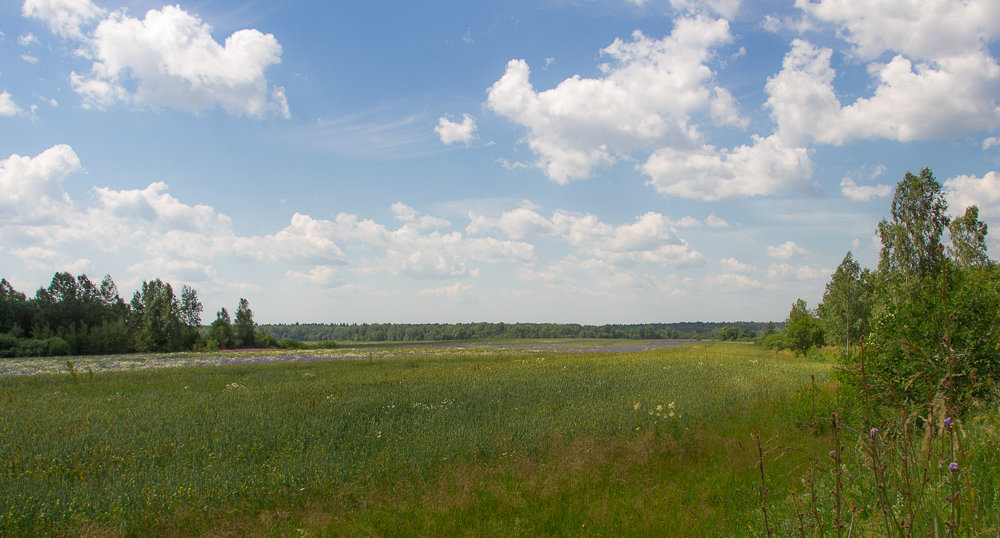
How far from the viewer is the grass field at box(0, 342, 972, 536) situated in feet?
27.0

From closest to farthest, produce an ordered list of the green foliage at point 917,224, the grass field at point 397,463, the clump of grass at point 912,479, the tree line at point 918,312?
the clump of grass at point 912,479, the tree line at point 918,312, the grass field at point 397,463, the green foliage at point 917,224

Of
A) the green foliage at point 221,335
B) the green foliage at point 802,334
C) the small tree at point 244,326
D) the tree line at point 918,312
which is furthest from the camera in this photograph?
the small tree at point 244,326

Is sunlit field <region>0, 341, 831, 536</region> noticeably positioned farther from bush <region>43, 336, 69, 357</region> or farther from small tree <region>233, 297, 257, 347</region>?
small tree <region>233, 297, 257, 347</region>

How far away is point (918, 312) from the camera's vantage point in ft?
34.0

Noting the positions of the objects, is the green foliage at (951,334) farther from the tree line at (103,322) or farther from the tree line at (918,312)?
the tree line at (103,322)

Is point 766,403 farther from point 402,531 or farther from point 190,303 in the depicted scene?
point 190,303

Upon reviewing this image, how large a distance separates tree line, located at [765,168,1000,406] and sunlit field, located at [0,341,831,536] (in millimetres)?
3241

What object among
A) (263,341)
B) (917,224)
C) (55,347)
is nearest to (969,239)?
(917,224)

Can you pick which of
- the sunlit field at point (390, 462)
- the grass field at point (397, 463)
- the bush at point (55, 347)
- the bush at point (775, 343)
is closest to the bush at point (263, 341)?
the bush at point (55, 347)

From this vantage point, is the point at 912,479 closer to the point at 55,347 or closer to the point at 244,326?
the point at 55,347

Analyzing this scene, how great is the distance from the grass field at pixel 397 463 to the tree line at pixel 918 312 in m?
2.29

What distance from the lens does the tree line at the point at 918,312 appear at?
202 inches

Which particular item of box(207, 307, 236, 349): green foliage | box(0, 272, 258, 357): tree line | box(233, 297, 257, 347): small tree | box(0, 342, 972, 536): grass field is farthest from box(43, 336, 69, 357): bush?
box(0, 342, 972, 536): grass field

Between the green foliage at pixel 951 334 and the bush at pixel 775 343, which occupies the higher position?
the green foliage at pixel 951 334
